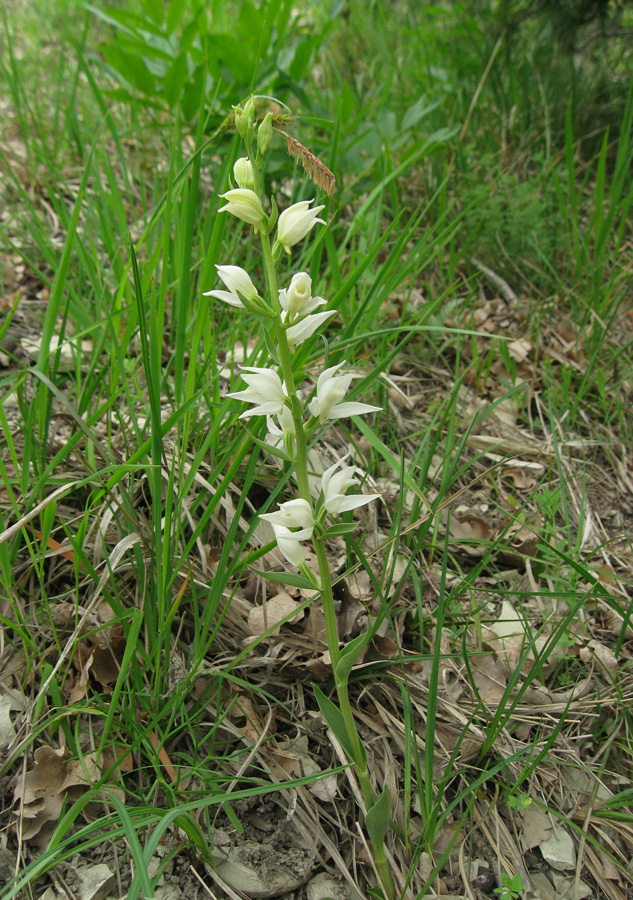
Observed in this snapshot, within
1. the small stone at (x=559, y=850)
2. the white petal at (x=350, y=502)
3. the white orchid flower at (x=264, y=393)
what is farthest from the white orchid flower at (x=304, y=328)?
the small stone at (x=559, y=850)

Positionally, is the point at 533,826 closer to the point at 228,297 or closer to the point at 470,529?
the point at 470,529

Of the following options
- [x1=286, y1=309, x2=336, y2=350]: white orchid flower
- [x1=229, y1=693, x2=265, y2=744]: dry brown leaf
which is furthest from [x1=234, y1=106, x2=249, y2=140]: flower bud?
[x1=229, y1=693, x2=265, y2=744]: dry brown leaf

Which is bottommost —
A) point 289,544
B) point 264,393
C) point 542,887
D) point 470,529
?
point 542,887

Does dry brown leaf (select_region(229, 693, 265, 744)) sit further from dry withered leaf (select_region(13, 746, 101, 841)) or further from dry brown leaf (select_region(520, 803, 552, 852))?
dry brown leaf (select_region(520, 803, 552, 852))

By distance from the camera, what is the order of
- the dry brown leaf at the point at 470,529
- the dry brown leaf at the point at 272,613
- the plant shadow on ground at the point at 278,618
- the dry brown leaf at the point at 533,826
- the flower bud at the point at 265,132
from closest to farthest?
the flower bud at the point at 265,132 → the plant shadow on ground at the point at 278,618 → the dry brown leaf at the point at 533,826 → the dry brown leaf at the point at 272,613 → the dry brown leaf at the point at 470,529

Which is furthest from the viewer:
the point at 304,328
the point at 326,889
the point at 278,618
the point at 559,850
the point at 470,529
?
the point at 470,529

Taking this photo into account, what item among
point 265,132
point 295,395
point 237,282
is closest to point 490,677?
point 295,395

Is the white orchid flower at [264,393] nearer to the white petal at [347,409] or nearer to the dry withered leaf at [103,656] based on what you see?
the white petal at [347,409]

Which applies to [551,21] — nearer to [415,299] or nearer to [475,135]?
[475,135]
